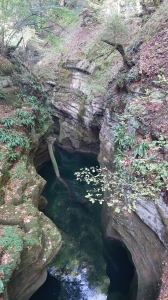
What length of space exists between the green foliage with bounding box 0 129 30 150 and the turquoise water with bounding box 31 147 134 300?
5.03 meters

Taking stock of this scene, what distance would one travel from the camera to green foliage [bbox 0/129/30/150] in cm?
955

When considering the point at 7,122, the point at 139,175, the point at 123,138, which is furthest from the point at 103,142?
the point at 139,175

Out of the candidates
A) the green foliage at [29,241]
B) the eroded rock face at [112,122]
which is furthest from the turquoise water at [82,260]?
the green foliage at [29,241]

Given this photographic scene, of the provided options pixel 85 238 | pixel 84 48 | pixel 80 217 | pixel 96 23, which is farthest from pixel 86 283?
pixel 96 23

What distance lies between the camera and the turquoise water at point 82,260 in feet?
28.9

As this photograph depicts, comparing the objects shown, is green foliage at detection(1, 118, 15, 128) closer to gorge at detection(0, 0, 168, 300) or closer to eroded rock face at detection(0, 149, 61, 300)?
gorge at detection(0, 0, 168, 300)

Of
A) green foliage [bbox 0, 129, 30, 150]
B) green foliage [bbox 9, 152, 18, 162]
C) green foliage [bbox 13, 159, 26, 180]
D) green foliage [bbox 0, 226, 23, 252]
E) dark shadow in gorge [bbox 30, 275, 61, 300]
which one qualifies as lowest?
dark shadow in gorge [bbox 30, 275, 61, 300]

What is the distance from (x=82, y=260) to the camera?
10.3 meters

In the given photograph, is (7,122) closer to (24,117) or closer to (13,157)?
(24,117)

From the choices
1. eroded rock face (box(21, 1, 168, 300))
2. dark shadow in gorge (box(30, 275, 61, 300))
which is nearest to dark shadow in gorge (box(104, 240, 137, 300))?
eroded rock face (box(21, 1, 168, 300))

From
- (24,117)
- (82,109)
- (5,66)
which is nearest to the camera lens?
(24,117)

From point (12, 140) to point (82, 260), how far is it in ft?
21.4

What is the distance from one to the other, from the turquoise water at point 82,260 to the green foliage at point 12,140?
16.5 feet

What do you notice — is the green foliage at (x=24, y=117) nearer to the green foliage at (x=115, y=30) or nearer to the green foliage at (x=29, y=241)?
the green foliage at (x=115, y=30)
